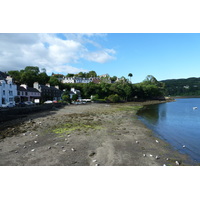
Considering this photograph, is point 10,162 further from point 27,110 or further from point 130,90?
point 130,90

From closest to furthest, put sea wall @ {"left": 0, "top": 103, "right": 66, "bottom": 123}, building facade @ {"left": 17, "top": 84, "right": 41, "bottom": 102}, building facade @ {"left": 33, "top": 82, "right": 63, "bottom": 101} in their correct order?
sea wall @ {"left": 0, "top": 103, "right": 66, "bottom": 123}
building facade @ {"left": 17, "top": 84, "right": 41, "bottom": 102}
building facade @ {"left": 33, "top": 82, "right": 63, "bottom": 101}

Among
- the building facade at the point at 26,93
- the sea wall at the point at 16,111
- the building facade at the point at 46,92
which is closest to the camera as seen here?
the sea wall at the point at 16,111

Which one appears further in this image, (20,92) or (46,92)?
(46,92)

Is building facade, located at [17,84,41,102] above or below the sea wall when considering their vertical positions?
above

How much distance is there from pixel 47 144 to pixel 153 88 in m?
123

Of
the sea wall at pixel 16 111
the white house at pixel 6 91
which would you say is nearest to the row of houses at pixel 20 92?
the white house at pixel 6 91

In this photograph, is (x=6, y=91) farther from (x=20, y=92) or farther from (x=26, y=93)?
(x=26, y=93)

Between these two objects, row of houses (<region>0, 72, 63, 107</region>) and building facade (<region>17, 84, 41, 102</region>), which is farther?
building facade (<region>17, 84, 41, 102</region>)

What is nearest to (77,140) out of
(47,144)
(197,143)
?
(47,144)

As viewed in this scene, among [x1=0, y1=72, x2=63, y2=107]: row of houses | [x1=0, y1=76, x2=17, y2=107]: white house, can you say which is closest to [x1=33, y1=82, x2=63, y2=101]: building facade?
[x1=0, y1=72, x2=63, y2=107]: row of houses

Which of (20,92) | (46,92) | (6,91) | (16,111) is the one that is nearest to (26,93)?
(20,92)

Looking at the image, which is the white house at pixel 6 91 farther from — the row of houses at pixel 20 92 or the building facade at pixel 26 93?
the building facade at pixel 26 93

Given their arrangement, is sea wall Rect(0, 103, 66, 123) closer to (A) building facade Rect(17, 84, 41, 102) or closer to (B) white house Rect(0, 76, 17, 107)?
(B) white house Rect(0, 76, 17, 107)

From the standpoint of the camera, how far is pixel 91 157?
9625 millimetres
